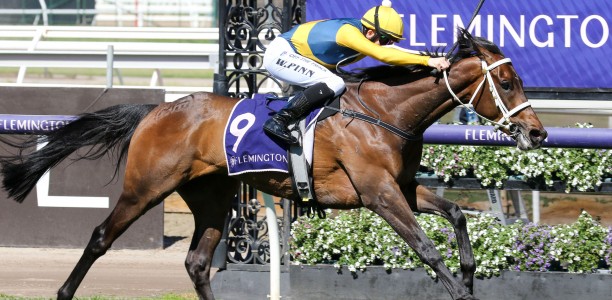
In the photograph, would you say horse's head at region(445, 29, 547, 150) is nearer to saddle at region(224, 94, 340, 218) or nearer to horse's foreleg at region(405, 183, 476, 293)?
horse's foreleg at region(405, 183, 476, 293)

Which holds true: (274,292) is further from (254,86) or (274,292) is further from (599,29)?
(599,29)

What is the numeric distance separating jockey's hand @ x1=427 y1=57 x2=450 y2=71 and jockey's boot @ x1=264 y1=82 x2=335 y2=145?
58cm

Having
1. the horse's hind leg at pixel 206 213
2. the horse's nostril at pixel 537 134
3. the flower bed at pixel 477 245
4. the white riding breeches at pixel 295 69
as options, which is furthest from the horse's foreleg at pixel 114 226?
the horse's nostril at pixel 537 134

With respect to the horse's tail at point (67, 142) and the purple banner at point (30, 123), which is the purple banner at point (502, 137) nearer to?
the horse's tail at point (67, 142)

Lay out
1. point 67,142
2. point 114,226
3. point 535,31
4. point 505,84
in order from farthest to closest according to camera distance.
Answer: point 535,31 → point 67,142 → point 114,226 → point 505,84

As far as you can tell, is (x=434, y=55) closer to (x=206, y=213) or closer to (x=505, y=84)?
(x=505, y=84)

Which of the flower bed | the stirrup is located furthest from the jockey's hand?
the flower bed

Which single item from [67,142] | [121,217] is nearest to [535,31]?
[121,217]

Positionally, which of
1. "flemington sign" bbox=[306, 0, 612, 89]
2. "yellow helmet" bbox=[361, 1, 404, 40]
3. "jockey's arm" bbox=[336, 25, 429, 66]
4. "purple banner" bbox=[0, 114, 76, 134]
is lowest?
"purple banner" bbox=[0, 114, 76, 134]

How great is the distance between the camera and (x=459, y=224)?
593 centimetres

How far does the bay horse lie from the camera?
578 centimetres

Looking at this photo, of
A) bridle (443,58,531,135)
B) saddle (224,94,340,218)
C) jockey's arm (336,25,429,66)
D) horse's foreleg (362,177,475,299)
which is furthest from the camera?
saddle (224,94,340,218)

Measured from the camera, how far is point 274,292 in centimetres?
659

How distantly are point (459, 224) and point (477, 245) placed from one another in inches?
38.6
